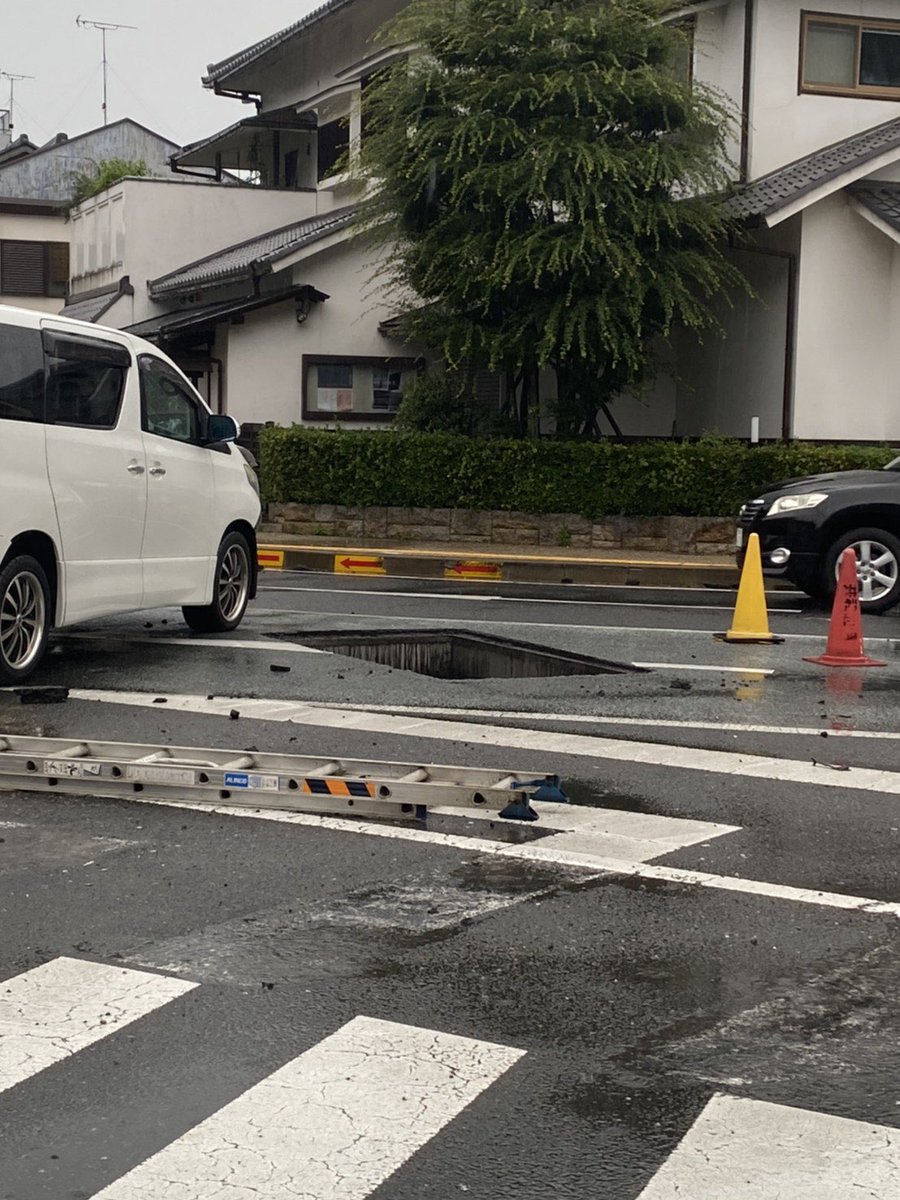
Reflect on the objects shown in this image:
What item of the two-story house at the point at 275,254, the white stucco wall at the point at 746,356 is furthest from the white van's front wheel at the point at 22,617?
the two-story house at the point at 275,254

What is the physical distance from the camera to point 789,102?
23656 mm

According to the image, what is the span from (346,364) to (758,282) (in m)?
8.09

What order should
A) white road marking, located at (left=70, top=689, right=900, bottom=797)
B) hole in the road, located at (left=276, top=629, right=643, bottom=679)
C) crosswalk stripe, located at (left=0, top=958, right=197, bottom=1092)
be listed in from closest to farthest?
1. crosswalk stripe, located at (left=0, top=958, right=197, bottom=1092)
2. white road marking, located at (left=70, top=689, right=900, bottom=797)
3. hole in the road, located at (left=276, top=629, right=643, bottom=679)

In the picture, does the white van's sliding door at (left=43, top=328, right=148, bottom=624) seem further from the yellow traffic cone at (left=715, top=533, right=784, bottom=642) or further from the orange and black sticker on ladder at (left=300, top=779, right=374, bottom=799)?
the yellow traffic cone at (left=715, top=533, right=784, bottom=642)

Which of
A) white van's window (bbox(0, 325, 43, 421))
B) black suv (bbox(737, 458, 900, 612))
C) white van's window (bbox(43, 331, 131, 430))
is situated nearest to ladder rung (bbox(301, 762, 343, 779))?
white van's window (bbox(0, 325, 43, 421))

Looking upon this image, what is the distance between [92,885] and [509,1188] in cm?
256

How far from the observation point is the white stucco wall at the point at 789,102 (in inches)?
923

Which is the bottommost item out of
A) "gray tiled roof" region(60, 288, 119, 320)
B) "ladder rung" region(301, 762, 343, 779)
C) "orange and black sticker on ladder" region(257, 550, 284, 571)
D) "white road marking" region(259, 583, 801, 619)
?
"ladder rung" region(301, 762, 343, 779)

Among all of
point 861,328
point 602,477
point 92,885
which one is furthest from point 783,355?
point 92,885

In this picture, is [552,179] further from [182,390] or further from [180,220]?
[180,220]

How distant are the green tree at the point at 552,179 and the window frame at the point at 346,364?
6462 millimetres

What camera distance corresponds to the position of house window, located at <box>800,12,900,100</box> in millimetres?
23703

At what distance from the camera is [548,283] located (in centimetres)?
2186

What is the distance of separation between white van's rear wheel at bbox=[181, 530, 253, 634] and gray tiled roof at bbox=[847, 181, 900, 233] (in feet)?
40.3
